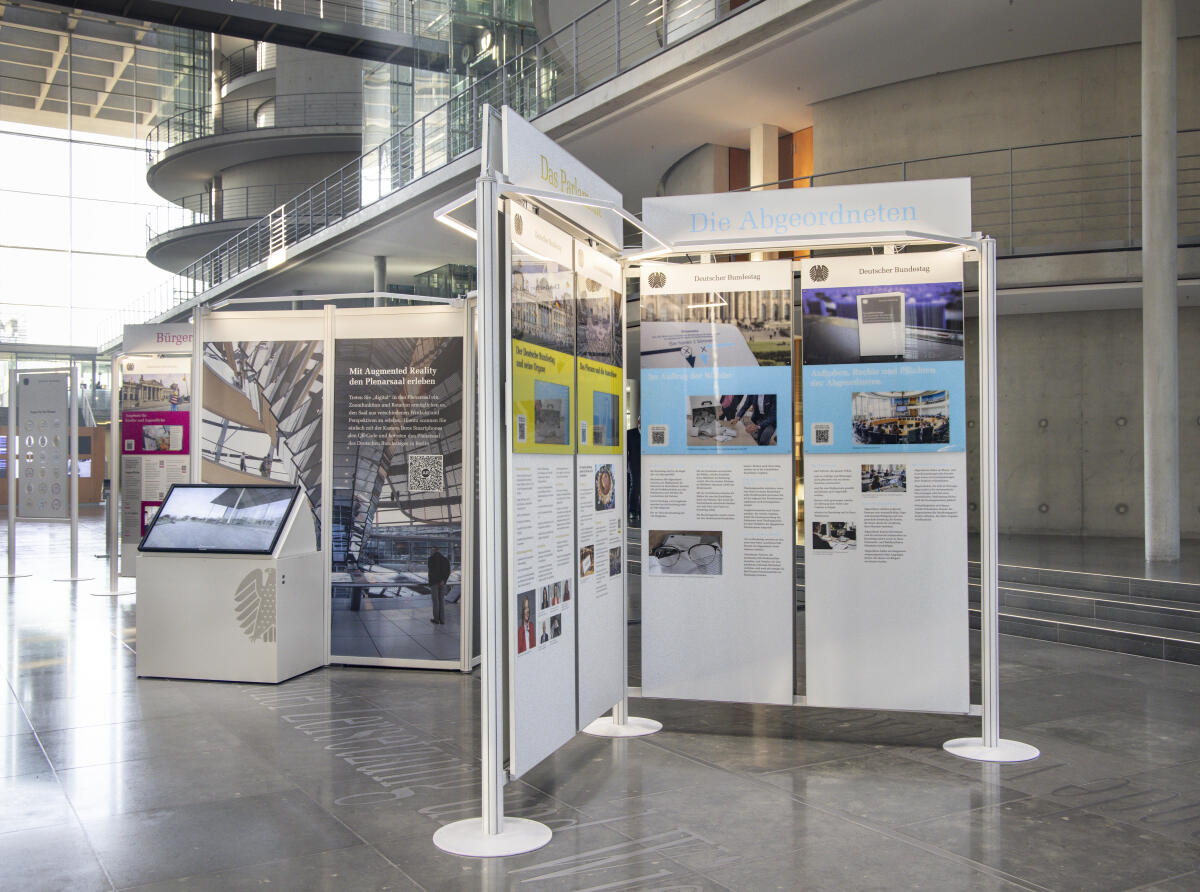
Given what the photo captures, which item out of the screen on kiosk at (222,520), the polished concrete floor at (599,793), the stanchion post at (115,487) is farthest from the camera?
the stanchion post at (115,487)

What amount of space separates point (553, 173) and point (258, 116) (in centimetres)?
2904

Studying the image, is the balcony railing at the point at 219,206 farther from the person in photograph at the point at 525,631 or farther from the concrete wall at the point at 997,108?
the person in photograph at the point at 525,631

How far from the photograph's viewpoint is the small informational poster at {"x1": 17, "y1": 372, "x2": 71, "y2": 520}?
37.4 feet

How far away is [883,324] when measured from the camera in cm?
514

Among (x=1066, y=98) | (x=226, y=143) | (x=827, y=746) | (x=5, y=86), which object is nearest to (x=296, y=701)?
(x=827, y=746)

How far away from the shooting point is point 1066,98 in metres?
12.1

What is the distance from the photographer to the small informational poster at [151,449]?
1086 cm

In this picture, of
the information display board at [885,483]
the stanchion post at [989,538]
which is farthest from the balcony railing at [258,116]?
the stanchion post at [989,538]

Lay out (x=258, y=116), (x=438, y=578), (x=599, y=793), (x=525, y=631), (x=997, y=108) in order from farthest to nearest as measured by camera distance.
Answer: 1. (x=258, y=116)
2. (x=997, y=108)
3. (x=438, y=578)
4. (x=599, y=793)
5. (x=525, y=631)

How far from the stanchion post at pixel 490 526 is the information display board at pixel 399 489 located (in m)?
3.05

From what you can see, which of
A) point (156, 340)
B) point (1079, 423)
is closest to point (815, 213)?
point (156, 340)

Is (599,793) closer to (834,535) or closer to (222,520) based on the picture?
(834,535)

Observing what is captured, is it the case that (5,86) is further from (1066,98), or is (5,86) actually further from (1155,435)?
(1155,435)

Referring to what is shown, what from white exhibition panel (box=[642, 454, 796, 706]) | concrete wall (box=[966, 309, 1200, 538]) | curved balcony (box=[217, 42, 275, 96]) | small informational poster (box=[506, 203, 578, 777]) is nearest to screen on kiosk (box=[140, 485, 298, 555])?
white exhibition panel (box=[642, 454, 796, 706])
